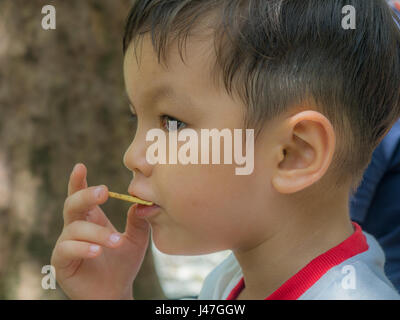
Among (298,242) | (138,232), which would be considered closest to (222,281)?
(138,232)

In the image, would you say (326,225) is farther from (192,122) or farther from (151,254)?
(151,254)

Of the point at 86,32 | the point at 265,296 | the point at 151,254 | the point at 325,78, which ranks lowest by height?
the point at 151,254

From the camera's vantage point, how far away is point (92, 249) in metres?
1.07

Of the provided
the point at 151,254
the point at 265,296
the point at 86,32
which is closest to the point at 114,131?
the point at 86,32

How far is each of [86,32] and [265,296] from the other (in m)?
A: 1.24

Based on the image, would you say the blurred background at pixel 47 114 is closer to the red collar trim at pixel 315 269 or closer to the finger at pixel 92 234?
the finger at pixel 92 234

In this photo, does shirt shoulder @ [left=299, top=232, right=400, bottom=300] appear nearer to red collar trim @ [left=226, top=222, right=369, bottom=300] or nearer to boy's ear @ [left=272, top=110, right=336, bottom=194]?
red collar trim @ [left=226, top=222, right=369, bottom=300]

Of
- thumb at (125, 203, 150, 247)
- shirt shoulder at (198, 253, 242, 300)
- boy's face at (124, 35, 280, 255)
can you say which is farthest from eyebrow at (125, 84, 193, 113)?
shirt shoulder at (198, 253, 242, 300)

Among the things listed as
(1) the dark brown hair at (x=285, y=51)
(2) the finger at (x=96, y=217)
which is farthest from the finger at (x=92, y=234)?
(1) the dark brown hair at (x=285, y=51)

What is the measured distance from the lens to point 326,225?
1009 millimetres

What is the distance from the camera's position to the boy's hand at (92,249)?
108cm

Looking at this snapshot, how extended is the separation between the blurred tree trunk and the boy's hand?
2.39 ft

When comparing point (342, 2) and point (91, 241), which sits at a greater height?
point (342, 2)
